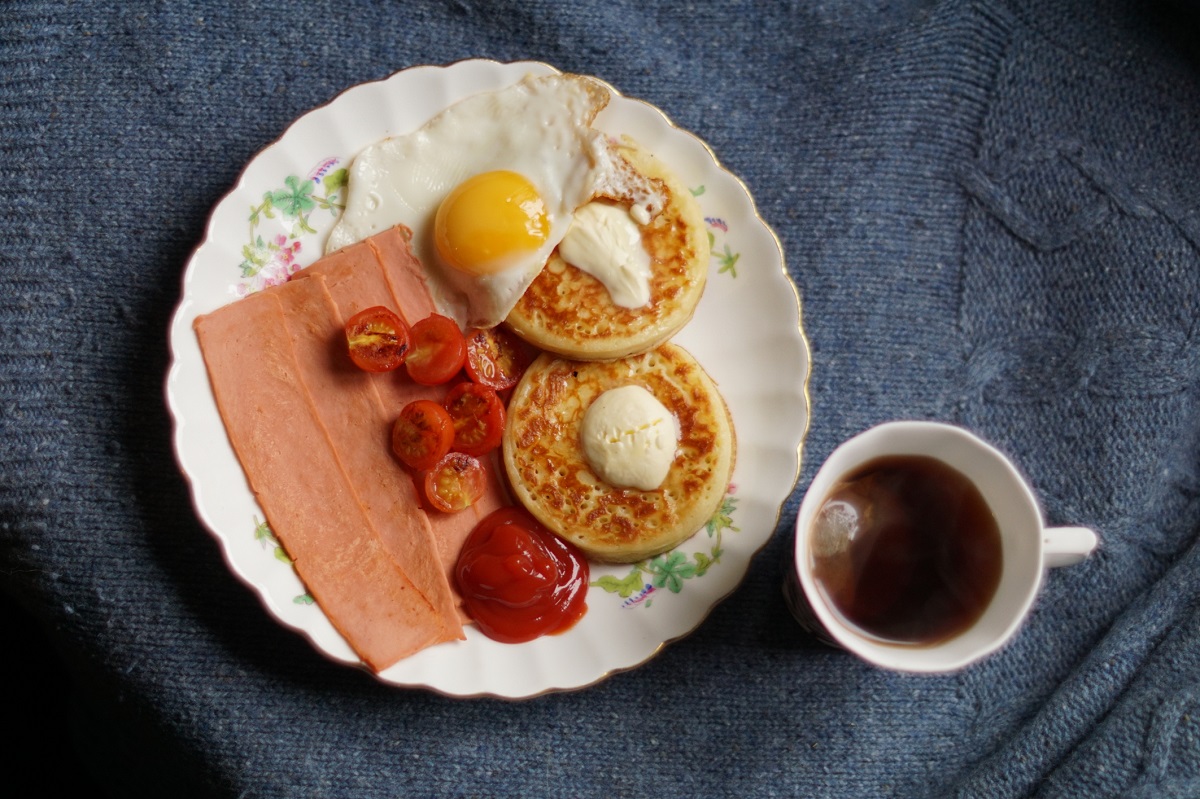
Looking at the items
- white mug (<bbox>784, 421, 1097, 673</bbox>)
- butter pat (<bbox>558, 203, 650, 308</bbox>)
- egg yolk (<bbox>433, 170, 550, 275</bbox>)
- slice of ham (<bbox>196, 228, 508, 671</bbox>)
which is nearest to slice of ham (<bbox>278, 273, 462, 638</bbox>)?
slice of ham (<bbox>196, 228, 508, 671</bbox>)

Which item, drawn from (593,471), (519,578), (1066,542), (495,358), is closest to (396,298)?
(495,358)

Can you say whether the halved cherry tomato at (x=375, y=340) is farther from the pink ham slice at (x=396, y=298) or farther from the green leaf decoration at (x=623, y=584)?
the green leaf decoration at (x=623, y=584)

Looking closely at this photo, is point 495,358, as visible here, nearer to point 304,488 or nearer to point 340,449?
point 340,449

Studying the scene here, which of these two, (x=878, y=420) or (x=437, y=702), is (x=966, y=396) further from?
(x=437, y=702)

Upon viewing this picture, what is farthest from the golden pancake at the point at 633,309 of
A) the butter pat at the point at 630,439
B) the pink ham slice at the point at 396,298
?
the pink ham slice at the point at 396,298

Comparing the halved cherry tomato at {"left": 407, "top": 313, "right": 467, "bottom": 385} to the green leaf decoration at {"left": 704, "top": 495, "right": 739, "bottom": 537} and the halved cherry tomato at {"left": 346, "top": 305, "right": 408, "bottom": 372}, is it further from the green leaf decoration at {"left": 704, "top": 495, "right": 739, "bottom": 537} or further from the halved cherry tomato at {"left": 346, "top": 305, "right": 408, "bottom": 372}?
the green leaf decoration at {"left": 704, "top": 495, "right": 739, "bottom": 537}

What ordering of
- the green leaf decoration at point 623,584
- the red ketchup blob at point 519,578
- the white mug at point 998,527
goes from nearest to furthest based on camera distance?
the white mug at point 998,527
the red ketchup blob at point 519,578
the green leaf decoration at point 623,584

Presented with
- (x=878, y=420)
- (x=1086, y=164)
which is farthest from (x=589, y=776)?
(x=1086, y=164)
